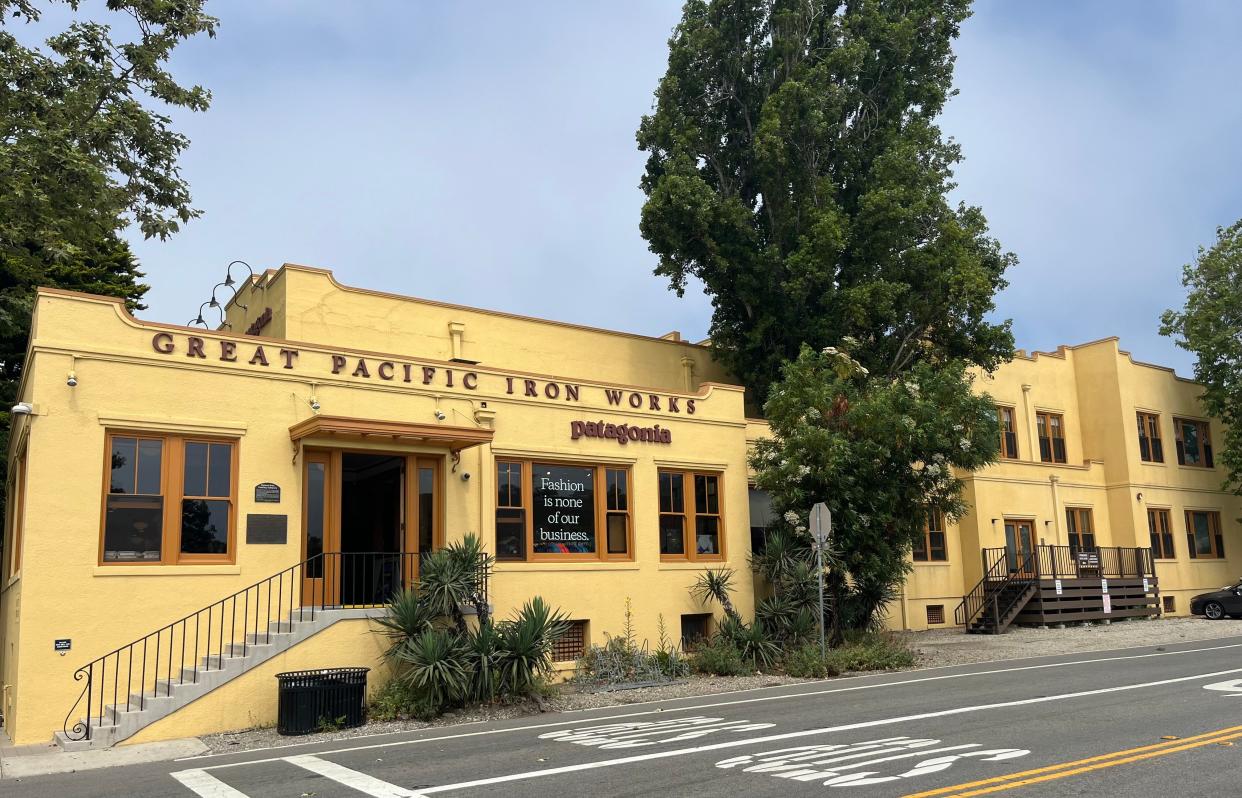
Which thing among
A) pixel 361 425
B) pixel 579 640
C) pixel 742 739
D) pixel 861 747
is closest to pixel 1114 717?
pixel 861 747

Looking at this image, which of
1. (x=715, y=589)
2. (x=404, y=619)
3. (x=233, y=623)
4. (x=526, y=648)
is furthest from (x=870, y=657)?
(x=233, y=623)

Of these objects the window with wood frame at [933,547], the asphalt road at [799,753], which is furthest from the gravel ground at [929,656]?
the window with wood frame at [933,547]

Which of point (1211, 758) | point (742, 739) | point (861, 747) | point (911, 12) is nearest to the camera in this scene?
point (1211, 758)

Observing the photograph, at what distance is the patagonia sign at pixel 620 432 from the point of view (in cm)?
1892

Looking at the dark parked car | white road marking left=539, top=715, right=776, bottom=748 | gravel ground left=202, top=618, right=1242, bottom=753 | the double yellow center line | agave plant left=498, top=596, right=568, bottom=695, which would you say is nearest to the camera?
the double yellow center line

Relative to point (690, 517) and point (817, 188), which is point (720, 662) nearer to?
point (690, 517)

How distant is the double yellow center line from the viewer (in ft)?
25.6

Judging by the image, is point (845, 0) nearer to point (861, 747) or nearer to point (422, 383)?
point (422, 383)

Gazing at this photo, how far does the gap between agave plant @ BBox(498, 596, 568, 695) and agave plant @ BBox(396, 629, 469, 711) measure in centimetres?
69

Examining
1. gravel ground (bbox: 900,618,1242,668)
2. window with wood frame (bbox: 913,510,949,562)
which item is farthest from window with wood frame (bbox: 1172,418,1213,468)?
window with wood frame (bbox: 913,510,949,562)

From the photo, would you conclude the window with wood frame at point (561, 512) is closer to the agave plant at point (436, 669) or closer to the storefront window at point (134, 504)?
the agave plant at point (436, 669)

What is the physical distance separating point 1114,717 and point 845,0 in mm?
22338

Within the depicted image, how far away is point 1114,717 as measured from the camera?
1141cm

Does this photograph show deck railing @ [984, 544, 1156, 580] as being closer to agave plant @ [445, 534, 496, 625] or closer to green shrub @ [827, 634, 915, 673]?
green shrub @ [827, 634, 915, 673]
